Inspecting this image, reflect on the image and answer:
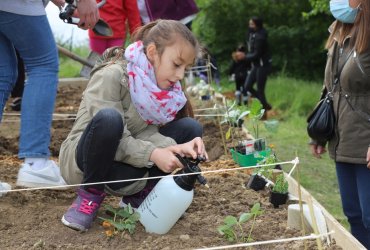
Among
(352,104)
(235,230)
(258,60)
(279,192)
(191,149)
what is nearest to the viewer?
(191,149)

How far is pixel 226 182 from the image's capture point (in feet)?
11.4

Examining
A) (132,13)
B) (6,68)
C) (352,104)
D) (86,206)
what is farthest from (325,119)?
(132,13)

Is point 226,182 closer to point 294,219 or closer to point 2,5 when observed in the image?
point 294,219

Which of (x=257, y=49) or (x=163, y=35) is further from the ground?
(x=163, y=35)

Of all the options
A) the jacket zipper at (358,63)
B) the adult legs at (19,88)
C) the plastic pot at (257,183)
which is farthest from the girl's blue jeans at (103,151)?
the adult legs at (19,88)

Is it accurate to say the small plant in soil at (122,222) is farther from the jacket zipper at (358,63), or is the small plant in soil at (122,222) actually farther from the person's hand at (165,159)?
the jacket zipper at (358,63)

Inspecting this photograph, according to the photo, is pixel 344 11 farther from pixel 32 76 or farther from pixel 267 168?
pixel 32 76

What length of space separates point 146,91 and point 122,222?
543mm

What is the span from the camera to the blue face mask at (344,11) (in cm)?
282

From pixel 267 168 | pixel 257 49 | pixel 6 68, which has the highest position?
pixel 6 68

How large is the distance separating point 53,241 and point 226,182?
3.99 feet

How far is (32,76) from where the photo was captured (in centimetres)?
298

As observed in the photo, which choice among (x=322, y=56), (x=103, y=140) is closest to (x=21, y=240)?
(x=103, y=140)

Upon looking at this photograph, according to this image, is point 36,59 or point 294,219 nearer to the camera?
point 294,219
